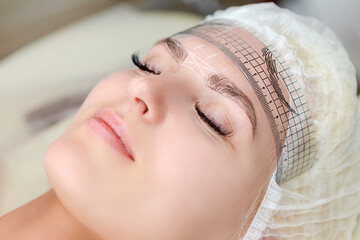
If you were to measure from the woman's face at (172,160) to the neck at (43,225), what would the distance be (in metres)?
0.11

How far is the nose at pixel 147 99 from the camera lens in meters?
1.09

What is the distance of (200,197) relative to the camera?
1115mm

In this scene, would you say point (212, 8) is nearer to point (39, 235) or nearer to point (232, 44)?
point (232, 44)

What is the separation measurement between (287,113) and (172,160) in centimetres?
38

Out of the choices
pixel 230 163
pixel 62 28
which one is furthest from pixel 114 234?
pixel 62 28

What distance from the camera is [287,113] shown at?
3.94 ft

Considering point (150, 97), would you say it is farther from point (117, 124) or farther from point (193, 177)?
point (193, 177)

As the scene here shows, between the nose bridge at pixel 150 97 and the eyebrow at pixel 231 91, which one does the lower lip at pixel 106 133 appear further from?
the eyebrow at pixel 231 91

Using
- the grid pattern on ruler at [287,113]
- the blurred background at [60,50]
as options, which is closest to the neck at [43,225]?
the blurred background at [60,50]

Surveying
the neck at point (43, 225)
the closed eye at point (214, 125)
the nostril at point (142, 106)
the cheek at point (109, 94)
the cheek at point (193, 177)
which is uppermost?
the nostril at point (142, 106)

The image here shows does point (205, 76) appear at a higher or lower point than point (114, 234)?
higher

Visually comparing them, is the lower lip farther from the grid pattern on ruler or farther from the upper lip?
the grid pattern on ruler

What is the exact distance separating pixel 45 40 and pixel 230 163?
4.57 feet

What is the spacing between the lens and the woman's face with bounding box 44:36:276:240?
1.08 metres
